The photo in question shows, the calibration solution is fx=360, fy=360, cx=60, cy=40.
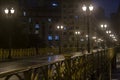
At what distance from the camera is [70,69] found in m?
13.5

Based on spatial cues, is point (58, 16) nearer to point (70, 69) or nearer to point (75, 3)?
point (75, 3)

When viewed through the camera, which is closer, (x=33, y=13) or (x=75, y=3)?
(x=33, y=13)

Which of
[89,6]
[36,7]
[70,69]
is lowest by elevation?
[70,69]

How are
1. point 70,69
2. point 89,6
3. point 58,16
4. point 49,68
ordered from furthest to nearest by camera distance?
point 58,16, point 89,6, point 70,69, point 49,68

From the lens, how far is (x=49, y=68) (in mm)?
9875

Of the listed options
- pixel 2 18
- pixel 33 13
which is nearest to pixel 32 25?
pixel 33 13

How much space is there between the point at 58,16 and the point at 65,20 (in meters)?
5.22

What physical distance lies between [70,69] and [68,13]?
513ft

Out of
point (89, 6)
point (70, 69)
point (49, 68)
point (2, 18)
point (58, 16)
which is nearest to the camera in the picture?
point (49, 68)

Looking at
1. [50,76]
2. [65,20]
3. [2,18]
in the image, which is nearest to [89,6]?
[50,76]

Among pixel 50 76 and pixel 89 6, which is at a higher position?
pixel 89 6

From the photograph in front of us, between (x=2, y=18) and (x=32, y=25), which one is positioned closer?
(x=2, y=18)

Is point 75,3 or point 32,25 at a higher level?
point 75,3

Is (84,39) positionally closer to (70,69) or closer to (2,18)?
(2,18)
